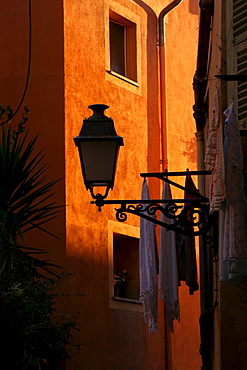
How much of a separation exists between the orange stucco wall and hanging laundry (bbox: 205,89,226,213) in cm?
868

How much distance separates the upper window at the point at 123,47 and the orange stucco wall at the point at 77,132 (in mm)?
146

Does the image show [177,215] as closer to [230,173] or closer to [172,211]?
[172,211]

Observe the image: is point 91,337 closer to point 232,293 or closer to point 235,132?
point 232,293

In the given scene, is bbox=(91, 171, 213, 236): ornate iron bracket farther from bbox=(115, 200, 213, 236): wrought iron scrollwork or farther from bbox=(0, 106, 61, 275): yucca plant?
bbox=(0, 106, 61, 275): yucca plant

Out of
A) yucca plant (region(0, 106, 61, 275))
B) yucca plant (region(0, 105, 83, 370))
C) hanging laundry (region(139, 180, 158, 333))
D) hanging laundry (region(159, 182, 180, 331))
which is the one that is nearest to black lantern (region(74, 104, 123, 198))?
yucca plant (region(0, 105, 83, 370))

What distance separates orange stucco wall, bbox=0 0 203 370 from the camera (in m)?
17.1

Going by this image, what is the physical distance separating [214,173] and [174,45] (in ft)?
42.3

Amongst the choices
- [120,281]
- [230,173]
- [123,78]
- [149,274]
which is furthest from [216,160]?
[123,78]

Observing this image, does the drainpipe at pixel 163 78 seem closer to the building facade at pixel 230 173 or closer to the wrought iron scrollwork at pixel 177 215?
the building facade at pixel 230 173

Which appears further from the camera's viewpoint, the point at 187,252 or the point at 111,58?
the point at 111,58

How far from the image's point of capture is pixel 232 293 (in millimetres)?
8906

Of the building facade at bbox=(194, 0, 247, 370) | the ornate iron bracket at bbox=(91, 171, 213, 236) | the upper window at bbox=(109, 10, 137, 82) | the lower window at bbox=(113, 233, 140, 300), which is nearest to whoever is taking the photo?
the building facade at bbox=(194, 0, 247, 370)

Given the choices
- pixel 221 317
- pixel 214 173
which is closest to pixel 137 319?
pixel 221 317

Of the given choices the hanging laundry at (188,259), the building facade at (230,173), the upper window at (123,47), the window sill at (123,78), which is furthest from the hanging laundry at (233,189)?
the upper window at (123,47)
